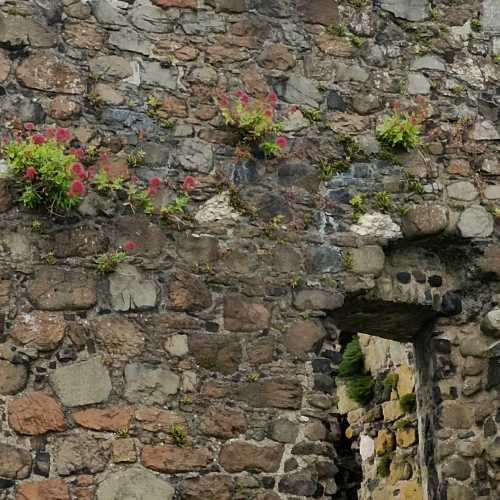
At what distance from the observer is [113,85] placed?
16.5ft

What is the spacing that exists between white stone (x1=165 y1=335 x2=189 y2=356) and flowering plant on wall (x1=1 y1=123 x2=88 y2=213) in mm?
841

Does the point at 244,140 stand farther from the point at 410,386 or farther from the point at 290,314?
the point at 410,386

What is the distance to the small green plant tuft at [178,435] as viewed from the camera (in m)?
4.44

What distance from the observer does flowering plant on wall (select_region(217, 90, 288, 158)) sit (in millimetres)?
5109

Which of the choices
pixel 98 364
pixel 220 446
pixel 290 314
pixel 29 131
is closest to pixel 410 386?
pixel 290 314

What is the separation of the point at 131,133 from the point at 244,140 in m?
0.62

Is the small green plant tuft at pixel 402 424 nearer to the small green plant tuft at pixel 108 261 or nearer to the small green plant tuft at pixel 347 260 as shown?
the small green plant tuft at pixel 347 260

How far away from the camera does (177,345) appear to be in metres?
4.62

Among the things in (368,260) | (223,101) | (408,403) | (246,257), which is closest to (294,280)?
(246,257)

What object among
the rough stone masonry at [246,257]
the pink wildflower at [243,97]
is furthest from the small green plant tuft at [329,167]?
the pink wildflower at [243,97]

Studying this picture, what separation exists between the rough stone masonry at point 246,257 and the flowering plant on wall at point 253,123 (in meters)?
0.07

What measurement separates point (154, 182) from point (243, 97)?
73cm

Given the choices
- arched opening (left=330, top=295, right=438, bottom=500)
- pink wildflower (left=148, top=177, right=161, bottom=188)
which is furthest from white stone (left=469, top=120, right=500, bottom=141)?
pink wildflower (left=148, top=177, right=161, bottom=188)

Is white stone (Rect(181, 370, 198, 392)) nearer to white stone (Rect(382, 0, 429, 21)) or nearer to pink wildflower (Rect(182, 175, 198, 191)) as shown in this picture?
pink wildflower (Rect(182, 175, 198, 191))
